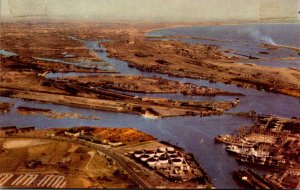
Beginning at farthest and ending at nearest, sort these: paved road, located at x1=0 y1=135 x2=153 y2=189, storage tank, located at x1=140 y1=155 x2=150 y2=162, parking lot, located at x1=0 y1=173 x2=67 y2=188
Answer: storage tank, located at x1=140 y1=155 x2=150 y2=162, paved road, located at x1=0 y1=135 x2=153 y2=189, parking lot, located at x1=0 y1=173 x2=67 y2=188

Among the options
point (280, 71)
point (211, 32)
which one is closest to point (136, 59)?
point (211, 32)

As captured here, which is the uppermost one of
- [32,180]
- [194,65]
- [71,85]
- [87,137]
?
[194,65]

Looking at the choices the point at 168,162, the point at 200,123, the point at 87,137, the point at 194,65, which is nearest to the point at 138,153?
the point at 168,162

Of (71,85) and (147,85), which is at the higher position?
(71,85)

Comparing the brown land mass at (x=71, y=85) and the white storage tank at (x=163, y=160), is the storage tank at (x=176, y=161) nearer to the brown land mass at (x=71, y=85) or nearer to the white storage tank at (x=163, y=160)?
the white storage tank at (x=163, y=160)

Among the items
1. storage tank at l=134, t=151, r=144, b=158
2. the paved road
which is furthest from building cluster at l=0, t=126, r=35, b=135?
storage tank at l=134, t=151, r=144, b=158

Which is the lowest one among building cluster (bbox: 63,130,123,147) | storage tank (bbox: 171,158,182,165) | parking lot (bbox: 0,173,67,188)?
parking lot (bbox: 0,173,67,188)

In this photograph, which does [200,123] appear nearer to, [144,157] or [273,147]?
[273,147]

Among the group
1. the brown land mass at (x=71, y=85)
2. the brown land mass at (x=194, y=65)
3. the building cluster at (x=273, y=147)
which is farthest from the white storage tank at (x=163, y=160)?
the brown land mass at (x=194, y=65)

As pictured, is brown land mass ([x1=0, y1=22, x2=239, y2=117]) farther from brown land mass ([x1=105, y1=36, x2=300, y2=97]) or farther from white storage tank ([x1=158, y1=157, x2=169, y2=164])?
white storage tank ([x1=158, y1=157, x2=169, y2=164])
